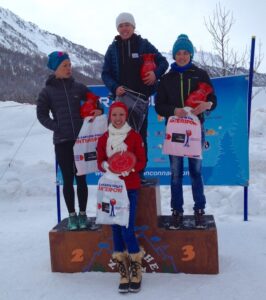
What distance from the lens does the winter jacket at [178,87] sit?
152 inches

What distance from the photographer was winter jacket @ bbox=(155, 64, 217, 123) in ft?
12.7

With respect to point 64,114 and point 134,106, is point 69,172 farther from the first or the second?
point 134,106

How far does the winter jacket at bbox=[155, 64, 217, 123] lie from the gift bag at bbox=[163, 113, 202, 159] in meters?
0.13

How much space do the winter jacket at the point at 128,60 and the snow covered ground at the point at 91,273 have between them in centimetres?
187

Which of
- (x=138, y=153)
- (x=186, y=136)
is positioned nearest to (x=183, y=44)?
(x=186, y=136)

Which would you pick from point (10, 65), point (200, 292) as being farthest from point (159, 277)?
point (10, 65)

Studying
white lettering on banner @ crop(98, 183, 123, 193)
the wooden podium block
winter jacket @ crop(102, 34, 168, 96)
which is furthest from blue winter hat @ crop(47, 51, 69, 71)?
the wooden podium block

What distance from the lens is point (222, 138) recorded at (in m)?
5.35

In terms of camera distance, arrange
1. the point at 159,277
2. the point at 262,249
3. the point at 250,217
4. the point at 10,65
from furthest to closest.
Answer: the point at 10,65
the point at 250,217
the point at 262,249
the point at 159,277

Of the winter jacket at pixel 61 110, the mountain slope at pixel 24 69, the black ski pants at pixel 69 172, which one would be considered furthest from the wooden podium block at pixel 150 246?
the mountain slope at pixel 24 69

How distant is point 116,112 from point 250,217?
3.06 metres

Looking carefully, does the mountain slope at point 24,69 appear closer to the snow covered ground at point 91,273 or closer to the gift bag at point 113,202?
the snow covered ground at point 91,273

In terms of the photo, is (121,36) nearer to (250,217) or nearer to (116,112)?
(116,112)

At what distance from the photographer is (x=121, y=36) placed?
4043 mm
